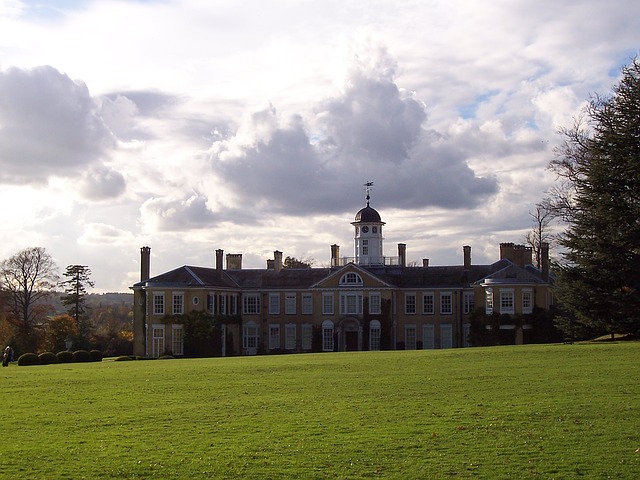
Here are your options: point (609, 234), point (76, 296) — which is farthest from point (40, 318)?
point (609, 234)

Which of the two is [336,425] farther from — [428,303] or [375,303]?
[428,303]

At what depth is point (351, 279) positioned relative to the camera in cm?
6931

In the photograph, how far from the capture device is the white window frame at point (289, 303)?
7175cm

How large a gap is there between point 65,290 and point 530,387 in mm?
67368

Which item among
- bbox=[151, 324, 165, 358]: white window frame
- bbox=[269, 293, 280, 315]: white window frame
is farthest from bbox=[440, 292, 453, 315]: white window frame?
bbox=[151, 324, 165, 358]: white window frame

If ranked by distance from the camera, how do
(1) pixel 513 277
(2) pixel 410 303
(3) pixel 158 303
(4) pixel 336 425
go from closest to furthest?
(4) pixel 336 425 → (1) pixel 513 277 → (3) pixel 158 303 → (2) pixel 410 303

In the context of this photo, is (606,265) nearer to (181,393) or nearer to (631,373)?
Result: (631,373)

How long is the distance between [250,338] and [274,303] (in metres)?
3.43

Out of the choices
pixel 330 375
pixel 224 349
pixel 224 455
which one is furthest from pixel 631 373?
pixel 224 349

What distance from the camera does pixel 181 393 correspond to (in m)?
25.4

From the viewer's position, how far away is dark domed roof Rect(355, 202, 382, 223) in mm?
74000

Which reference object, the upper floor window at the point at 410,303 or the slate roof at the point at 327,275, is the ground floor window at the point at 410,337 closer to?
the upper floor window at the point at 410,303

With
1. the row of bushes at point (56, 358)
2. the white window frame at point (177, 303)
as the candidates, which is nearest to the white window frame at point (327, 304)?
the white window frame at point (177, 303)

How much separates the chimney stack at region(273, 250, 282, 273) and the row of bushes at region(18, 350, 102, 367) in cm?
2006
